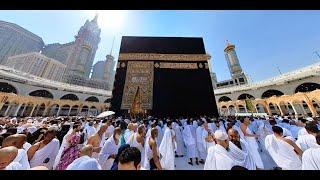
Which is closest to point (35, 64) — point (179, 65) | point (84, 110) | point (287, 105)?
point (84, 110)

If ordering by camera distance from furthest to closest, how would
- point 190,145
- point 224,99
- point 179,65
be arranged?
point 224,99
point 179,65
point 190,145

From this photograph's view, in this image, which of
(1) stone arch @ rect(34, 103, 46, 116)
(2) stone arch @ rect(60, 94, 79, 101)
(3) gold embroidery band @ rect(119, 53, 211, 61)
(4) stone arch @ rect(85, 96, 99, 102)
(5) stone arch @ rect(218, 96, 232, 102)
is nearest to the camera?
(3) gold embroidery band @ rect(119, 53, 211, 61)

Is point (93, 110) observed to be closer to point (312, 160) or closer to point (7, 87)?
point (7, 87)

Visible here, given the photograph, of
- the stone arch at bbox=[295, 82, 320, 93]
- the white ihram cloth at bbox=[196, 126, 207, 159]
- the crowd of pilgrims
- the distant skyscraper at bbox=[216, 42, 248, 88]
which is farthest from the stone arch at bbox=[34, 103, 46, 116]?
the distant skyscraper at bbox=[216, 42, 248, 88]

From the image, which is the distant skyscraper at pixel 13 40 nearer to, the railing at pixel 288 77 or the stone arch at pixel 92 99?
the stone arch at pixel 92 99

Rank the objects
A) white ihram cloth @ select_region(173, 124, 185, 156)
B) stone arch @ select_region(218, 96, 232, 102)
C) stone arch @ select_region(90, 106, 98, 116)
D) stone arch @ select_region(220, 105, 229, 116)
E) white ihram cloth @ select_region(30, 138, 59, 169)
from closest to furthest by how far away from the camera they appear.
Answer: white ihram cloth @ select_region(30, 138, 59, 169), white ihram cloth @ select_region(173, 124, 185, 156), stone arch @ select_region(220, 105, 229, 116), stone arch @ select_region(218, 96, 232, 102), stone arch @ select_region(90, 106, 98, 116)

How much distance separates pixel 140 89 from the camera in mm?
12383

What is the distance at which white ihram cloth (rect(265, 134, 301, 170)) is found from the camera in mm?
2400

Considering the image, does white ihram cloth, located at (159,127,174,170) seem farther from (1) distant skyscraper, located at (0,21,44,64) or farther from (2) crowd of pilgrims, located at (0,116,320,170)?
(1) distant skyscraper, located at (0,21,44,64)

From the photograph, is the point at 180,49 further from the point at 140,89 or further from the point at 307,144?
the point at 307,144

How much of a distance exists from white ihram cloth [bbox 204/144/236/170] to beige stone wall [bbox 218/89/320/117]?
835 inches

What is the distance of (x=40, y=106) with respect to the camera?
27531 millimetres

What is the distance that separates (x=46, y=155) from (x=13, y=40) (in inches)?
3602
